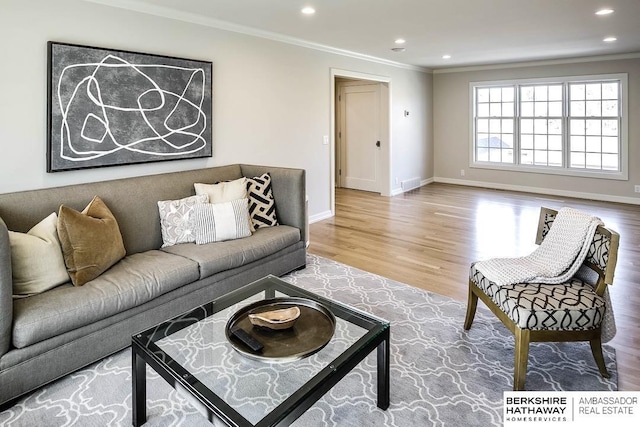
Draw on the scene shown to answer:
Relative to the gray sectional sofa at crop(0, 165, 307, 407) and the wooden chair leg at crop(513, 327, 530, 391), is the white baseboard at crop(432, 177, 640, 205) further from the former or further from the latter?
the wooden chair leg at crop(513, 327, 530, 391)

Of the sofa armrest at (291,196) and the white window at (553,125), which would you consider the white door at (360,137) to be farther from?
the sofa armrest at (291,196)

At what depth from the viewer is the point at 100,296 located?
2.35 m

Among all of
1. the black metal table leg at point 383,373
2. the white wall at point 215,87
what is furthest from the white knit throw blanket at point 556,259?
the white wall at point 215,87

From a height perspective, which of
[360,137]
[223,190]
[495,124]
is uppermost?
[495,124]

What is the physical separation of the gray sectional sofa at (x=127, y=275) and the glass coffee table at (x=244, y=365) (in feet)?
1.94

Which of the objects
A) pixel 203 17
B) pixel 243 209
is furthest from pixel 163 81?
pixel 243 209

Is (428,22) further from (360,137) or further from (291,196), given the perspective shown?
(360,137)

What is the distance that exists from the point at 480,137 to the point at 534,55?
200 centimetres

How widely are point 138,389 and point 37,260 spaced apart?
1045mm

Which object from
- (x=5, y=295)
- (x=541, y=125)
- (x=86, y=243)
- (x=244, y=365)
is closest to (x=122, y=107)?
(x=86, y=243)

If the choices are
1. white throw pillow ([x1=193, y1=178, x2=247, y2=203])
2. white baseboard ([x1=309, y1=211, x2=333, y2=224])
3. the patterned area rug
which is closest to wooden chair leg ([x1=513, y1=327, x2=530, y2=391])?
the patterned area rug

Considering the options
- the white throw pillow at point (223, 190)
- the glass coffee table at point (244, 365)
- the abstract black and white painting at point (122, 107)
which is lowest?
the glass coffee table at point (244, 365)

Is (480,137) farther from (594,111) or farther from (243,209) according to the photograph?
(243,209)

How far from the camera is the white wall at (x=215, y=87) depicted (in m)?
2.92
